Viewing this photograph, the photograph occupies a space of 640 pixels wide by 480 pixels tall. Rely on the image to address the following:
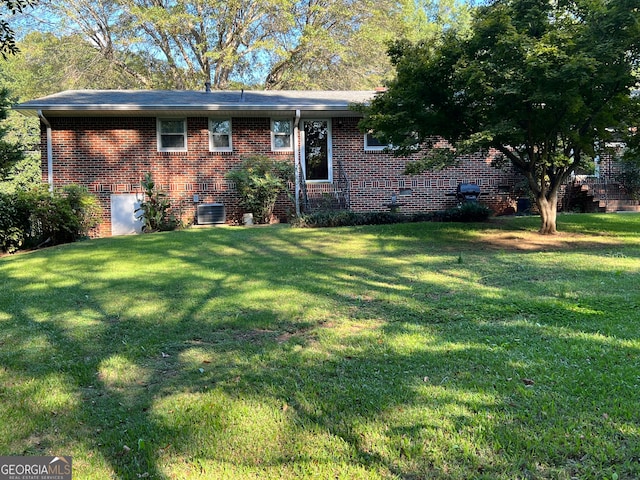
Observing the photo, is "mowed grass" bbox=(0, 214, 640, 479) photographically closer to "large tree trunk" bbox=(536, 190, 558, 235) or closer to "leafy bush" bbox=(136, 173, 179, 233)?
"large tree trunk" bbox=(536, 190, 558, 235)

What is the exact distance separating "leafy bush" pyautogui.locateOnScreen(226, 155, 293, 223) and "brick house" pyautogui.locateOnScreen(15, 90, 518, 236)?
48 cm

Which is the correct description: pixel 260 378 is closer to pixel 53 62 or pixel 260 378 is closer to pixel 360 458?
pixel 360 458

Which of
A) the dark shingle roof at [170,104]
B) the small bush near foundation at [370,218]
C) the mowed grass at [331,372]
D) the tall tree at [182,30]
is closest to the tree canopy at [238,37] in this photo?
the tall tree at [182,30]

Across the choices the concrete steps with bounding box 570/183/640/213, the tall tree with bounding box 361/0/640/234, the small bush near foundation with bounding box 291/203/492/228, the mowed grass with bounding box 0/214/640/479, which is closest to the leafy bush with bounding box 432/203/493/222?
the small bush near foundation with bounding box 291/203/492/228

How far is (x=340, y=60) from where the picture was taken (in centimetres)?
2542

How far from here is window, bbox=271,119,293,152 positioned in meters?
15.1

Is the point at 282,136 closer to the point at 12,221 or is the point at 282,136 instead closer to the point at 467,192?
the point at 467,192

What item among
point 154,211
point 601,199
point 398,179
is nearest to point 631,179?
point 601,199

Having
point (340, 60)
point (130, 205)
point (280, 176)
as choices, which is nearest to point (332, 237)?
point (280, 176)

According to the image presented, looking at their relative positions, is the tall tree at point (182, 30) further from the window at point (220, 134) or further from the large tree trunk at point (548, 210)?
the large tree trunk at point (548, 210)

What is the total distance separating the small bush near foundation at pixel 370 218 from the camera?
12383mm

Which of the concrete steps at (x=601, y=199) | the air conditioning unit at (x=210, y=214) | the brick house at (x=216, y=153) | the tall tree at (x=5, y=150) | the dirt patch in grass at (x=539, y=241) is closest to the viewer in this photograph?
the dirt patch in grass at (x=539, y=241)

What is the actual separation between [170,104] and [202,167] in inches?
78.8

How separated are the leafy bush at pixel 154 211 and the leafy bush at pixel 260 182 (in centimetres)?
200
